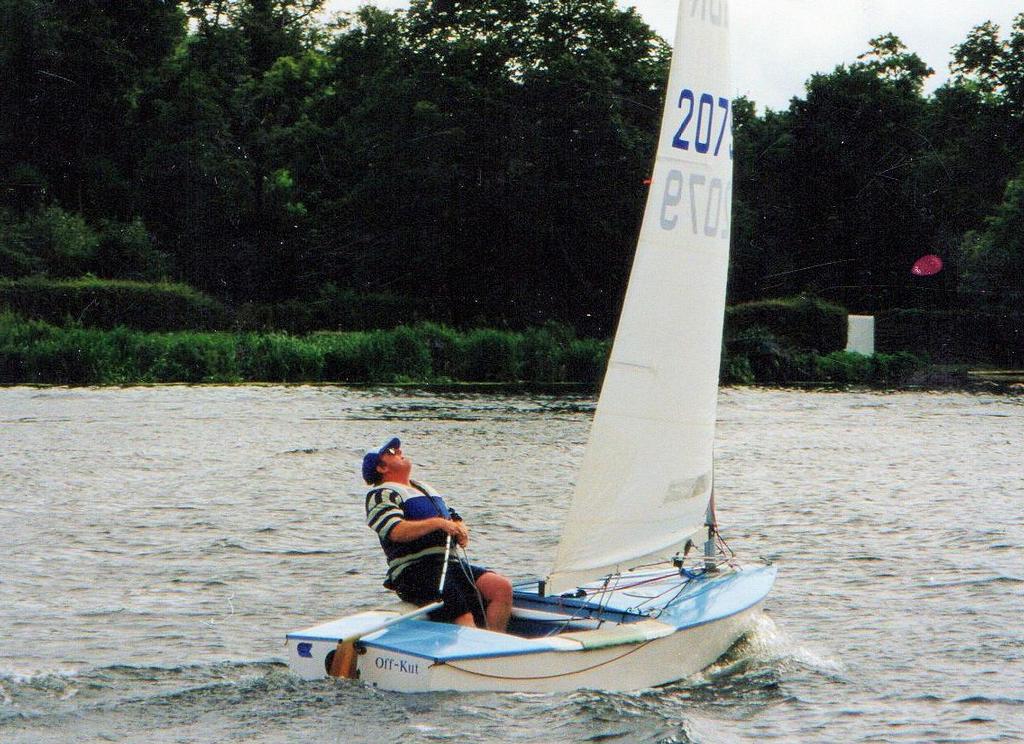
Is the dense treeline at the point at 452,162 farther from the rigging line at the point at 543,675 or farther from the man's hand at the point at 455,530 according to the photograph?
the rigging line at the point at 543,675

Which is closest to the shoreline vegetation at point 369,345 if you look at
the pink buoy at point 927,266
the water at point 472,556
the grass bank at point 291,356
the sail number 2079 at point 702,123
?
the grass bank at point 291,356

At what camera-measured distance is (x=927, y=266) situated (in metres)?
62.7

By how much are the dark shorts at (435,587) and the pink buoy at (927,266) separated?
56362 mm

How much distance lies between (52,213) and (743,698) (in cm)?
4799

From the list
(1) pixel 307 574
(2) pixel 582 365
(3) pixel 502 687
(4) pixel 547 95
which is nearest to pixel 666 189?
(3) pixel 502 687

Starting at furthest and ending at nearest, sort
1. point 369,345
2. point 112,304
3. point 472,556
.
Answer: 1. point 112,304
2. point 369,345
3. point 472,556

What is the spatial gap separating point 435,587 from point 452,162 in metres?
47.4

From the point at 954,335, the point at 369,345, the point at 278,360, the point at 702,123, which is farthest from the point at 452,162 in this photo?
the point at 702,123

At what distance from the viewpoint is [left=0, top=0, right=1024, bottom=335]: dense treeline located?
5541 cm

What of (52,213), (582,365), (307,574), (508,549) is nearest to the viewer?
(307,574)

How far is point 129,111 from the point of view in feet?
201

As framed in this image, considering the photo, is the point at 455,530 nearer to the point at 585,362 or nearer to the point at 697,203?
the point at 697,203

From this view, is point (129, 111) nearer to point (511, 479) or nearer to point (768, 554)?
point (511, 479)

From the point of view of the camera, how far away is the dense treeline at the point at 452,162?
5541 cm
